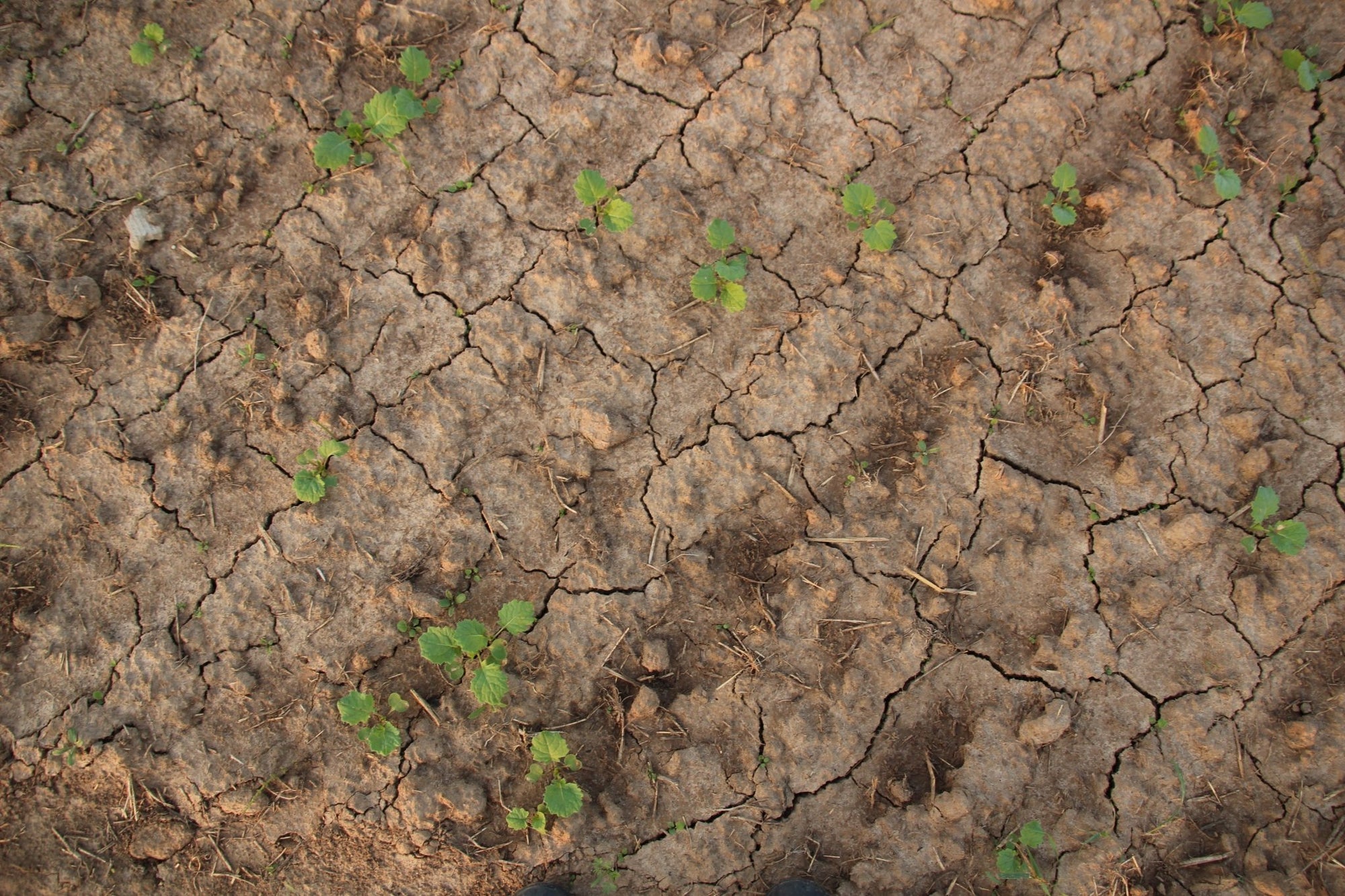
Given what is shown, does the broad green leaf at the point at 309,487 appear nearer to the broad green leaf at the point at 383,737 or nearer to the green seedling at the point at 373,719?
the green seedling at the point at 373,719

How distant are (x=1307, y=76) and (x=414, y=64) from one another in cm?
371

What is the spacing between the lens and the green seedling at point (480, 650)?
9.53ft

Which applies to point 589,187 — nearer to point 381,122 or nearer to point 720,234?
point 720,234

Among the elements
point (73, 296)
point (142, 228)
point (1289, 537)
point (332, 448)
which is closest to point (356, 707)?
point (332, 448)

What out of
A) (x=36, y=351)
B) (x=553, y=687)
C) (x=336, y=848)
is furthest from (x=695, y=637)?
(x=36, y=351)

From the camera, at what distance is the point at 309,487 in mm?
3014

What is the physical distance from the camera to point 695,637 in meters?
3.09

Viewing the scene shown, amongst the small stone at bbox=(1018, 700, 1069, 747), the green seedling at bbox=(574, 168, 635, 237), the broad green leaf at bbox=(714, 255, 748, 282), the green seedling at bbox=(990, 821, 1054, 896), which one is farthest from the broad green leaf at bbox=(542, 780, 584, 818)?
the green seedling at bbox=(574, 168, 635, 237)

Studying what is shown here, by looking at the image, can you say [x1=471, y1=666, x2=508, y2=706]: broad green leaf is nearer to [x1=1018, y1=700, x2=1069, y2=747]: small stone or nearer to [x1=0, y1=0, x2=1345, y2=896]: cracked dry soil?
[x1=0, y1=0, x2=1345, y2=896]: cracked dry soil

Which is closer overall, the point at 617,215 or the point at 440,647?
the point at 440,647

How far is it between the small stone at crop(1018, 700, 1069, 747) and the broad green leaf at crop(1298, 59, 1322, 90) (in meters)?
2.76

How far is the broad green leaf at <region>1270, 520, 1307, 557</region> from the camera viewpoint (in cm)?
303

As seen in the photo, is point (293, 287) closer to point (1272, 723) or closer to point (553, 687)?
point (553, 687)

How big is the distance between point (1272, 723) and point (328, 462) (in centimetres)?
380
